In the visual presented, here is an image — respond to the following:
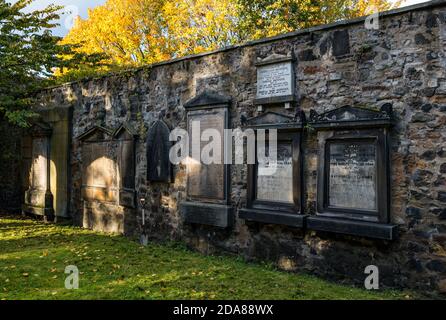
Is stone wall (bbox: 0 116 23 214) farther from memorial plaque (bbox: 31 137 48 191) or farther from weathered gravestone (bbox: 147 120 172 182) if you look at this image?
weathered gravestone (bbox: 147 120 172 182)

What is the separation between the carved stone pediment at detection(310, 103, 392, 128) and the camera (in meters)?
4.55

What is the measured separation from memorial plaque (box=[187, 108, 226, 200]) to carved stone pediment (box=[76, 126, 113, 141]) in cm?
258

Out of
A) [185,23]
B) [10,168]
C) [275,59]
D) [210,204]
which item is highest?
[185,23]

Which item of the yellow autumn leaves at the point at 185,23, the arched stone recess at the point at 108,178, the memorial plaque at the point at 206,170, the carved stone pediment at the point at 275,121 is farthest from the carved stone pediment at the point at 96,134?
the yellow autumn leaves at the point at 185,23

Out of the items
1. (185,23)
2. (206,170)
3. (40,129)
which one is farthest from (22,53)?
(185,23)

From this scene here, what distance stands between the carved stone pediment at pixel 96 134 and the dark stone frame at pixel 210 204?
2503mm

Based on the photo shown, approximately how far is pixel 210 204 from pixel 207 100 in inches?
70.8

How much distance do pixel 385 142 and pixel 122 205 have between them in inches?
219

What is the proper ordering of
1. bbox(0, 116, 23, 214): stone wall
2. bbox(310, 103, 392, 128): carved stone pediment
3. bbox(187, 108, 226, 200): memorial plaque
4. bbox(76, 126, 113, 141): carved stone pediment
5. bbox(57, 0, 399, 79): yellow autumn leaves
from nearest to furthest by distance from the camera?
bbox(310, 103, 392, 128): carved stone pediment < bbox(187, 108, 226, 200): memorial plaque < bbox(76, 126, 113, 141): carved stone pediment < bbox(0, 116, 23, 214): stone wall < bbox(57, 0, 399, 79): yellow autumn leaves

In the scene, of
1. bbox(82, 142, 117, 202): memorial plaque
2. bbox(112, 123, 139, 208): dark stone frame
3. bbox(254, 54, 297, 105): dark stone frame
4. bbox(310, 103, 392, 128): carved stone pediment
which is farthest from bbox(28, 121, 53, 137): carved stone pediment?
bbox(310, 103, 392, 128): carved stone pediment

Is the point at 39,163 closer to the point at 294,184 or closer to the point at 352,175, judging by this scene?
the point at 294,184

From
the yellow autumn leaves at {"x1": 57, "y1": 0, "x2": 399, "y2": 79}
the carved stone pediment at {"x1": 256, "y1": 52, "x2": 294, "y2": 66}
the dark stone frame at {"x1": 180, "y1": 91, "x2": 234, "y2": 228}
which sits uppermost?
the yellow autumn leaves at {"x1": 57, "y1": 0, "x2": 399, "y2": 79}

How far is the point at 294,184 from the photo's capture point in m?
5.39
